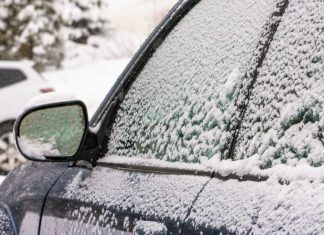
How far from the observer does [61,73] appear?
862 inches

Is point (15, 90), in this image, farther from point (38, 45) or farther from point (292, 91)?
point (38, 45)

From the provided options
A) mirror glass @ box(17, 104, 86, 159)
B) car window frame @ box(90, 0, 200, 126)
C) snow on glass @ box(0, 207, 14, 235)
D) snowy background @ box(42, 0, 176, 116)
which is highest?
car window frame @ box(90, 0, 200, 126)

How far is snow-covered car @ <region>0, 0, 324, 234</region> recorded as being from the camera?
4.09ft

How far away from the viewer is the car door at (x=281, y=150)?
3.77 feet

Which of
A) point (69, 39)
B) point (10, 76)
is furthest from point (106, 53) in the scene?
point (10, 76)

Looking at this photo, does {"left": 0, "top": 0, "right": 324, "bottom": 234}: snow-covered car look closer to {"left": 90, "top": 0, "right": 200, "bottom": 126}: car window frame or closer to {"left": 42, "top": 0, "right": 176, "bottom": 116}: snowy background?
{"left": 90, "top": 0, "right": 200, "bottom": 126}: car window frame

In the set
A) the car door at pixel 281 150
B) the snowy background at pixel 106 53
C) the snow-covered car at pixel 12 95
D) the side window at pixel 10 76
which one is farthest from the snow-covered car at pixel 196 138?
the snowy background at pixel 106 53

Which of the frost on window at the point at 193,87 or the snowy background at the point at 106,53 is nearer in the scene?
the frost on window at the point at 193,87

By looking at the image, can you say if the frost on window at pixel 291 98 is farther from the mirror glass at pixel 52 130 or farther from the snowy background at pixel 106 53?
the snowy background at pixel 106 53

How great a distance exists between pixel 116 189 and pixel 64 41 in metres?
20.1

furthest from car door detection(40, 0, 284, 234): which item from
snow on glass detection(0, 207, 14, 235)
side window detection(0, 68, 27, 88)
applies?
side window detection(0, 68, 27, 88)

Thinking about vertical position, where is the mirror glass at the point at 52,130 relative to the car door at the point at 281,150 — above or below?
below

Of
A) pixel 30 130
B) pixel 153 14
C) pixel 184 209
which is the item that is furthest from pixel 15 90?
pixel 153 14

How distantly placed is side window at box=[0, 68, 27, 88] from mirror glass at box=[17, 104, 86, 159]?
5.89 m
